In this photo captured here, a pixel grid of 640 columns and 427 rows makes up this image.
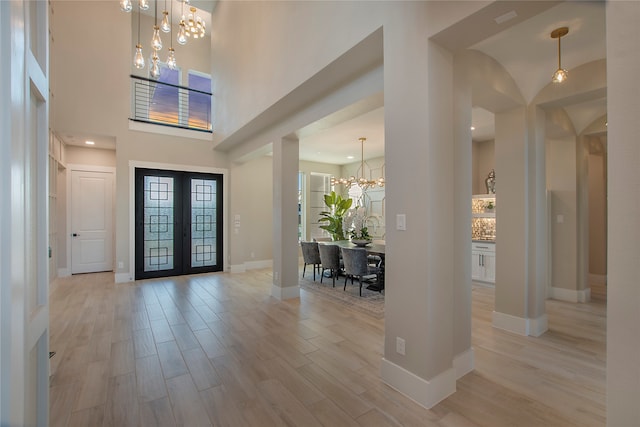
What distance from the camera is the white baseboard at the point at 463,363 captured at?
8.13ft

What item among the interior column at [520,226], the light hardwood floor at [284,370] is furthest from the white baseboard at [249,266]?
the interior column at [520,226]

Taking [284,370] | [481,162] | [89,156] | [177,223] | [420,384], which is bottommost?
[284,370]

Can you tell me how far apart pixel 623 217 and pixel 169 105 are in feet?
27.3

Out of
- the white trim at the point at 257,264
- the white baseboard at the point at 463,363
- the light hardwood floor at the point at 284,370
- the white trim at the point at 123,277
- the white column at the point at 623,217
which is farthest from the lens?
the white trim at the point at 257,264

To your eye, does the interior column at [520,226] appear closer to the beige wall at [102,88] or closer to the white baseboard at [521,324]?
the white baseboard at [521,324]

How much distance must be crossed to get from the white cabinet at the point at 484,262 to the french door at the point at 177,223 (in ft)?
18.9

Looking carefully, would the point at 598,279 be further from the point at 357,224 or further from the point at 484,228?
the point at 357,224

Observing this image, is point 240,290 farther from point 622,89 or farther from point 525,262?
point 622,89

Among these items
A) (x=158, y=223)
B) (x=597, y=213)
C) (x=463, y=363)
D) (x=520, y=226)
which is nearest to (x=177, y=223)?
(x=158, y=223)

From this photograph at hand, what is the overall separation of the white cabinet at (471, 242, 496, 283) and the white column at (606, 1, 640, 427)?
473cm

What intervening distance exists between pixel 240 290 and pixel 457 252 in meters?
4.10

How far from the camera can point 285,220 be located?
483 cm

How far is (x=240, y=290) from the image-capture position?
541cm

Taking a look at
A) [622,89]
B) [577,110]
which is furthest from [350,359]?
[577,110]
